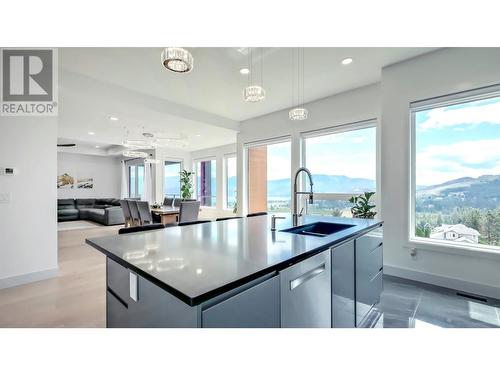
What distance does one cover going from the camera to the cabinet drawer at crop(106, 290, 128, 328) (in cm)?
116

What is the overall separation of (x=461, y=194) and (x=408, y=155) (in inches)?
29.6

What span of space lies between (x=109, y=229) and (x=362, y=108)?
7.06m

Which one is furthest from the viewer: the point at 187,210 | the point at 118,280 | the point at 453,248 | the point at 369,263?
the point at 187,210

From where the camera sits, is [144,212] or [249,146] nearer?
[144,212]

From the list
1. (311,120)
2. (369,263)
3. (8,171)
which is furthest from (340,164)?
(8,171)

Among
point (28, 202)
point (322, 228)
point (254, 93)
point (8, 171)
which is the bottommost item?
point (322, 228)

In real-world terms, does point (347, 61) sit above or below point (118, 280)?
above

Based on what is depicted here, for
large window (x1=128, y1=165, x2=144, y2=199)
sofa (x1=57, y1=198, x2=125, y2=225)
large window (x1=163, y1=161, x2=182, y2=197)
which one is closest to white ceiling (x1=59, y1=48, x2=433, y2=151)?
sofa (x1=57, y1=198, x2=125, y2=225)

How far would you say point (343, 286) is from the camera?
1.50 metres

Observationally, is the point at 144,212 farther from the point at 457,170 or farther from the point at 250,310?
the point at 457,170

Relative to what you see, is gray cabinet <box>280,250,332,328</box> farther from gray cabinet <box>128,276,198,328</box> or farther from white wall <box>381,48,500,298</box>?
white wall <box>381,48,500,298</box>
